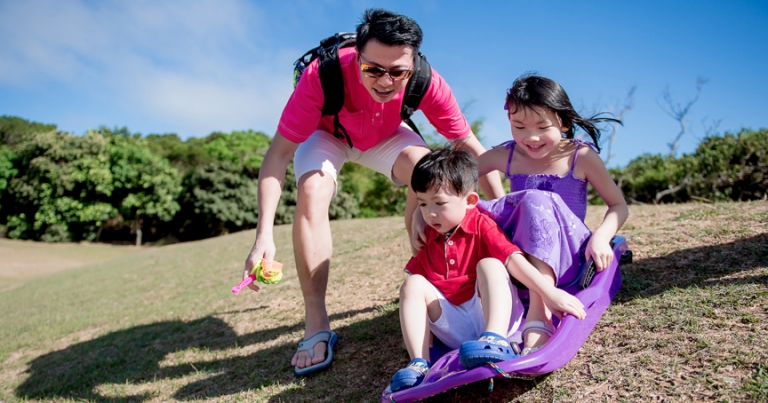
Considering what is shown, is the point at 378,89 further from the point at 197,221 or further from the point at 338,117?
the point at 197,221

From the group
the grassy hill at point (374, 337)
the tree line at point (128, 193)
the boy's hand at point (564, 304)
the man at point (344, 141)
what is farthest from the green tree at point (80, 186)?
the boy's hand at point (564, 304)

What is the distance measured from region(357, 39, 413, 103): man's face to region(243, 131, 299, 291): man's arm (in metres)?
0.62

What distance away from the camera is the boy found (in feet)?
7.36

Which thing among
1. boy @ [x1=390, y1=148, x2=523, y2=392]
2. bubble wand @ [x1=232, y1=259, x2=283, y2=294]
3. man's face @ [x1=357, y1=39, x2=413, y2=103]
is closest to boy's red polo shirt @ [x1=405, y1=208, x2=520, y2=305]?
boy @ [x1=390, y1=148, x2=523, y2=392]

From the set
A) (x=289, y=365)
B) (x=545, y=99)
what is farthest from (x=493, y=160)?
(x=289, y=365)

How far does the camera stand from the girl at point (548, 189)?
239 centimetres

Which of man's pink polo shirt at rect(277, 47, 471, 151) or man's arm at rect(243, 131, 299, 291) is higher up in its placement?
man's pink polo shirt at rect(277, 47, 471, 151)

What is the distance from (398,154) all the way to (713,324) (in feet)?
6.36

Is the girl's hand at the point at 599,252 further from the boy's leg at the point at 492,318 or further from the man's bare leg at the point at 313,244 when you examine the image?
the man's bare leg at the point at 313,244

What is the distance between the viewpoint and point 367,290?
454 cm

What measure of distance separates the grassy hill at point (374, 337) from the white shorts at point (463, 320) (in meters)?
0.24

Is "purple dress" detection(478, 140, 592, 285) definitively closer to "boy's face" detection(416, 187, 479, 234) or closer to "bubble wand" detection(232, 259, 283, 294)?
"boy's face" detection(416, 187, 479, 234)

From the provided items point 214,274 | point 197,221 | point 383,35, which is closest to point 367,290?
point 383,35

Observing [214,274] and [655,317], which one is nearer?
[655,317]
